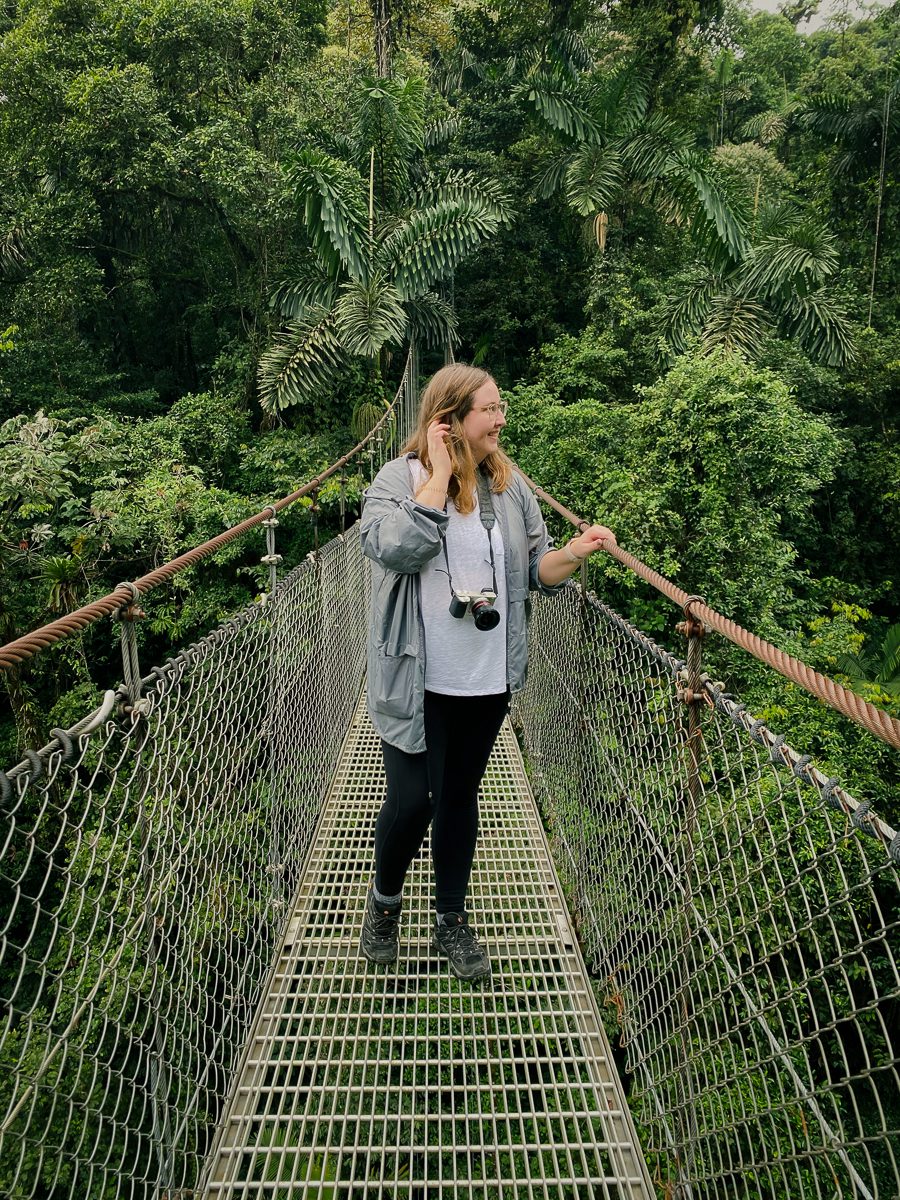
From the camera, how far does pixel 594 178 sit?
8688 mm

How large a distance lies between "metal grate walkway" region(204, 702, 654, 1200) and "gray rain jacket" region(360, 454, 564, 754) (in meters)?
0.65

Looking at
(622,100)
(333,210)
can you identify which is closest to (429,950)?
(333,210)

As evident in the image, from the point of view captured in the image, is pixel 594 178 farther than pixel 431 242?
Yes

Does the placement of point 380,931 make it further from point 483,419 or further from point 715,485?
point 715,485

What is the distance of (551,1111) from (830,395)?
402 inches

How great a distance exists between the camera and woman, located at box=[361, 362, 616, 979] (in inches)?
53.7

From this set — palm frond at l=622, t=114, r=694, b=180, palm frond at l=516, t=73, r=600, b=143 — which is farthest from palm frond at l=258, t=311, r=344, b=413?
palm frond at l=622, t=114, r=694, b=180

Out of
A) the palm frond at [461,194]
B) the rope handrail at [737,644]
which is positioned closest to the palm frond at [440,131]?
the palm frond at [461,194]

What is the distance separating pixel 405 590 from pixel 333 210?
6.77 meters

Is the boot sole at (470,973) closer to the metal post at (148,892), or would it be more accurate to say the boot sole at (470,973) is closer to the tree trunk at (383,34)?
the metal post at (148,892)

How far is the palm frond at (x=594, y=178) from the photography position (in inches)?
340

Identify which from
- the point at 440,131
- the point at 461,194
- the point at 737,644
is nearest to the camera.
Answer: the point at 737,644

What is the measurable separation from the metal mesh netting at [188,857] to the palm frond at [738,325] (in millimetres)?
6732

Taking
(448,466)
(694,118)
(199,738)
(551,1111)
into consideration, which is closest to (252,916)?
(199,738)
